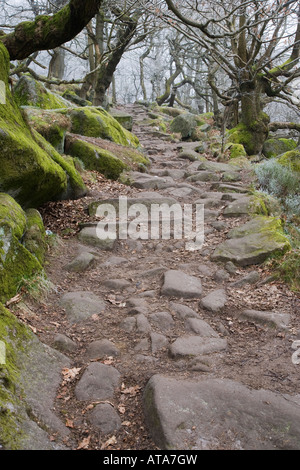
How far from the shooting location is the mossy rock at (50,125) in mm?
6938

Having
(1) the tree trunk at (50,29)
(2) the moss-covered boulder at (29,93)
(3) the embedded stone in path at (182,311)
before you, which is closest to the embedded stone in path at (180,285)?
(3) the embedded stone in path at (182,311)

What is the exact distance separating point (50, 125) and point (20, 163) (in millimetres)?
2955

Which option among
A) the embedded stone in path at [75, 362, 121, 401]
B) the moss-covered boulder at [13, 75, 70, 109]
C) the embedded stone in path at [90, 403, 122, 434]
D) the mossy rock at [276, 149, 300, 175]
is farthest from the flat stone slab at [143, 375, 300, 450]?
the moss-covered boulder at [13, 75, 70, 109]

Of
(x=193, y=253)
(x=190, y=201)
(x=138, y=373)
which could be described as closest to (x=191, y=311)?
(x=138, y=373)

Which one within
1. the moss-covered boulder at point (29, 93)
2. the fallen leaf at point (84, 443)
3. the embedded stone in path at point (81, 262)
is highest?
the moss-covered boulder at point (29, 93)

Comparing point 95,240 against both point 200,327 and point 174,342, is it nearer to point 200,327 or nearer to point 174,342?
point 200,327

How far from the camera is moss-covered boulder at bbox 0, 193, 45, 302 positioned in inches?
136

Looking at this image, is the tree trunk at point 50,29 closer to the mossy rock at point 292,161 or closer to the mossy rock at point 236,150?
the mossy rock at point 292,161

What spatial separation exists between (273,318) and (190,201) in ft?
14.2

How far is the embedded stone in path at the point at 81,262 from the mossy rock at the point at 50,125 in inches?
120

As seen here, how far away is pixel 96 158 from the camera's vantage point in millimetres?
8352

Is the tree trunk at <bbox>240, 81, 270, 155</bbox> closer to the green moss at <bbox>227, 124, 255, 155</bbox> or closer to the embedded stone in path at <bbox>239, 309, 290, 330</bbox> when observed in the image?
the green moss at <bbox>227, 124, 255, 155</bbox>

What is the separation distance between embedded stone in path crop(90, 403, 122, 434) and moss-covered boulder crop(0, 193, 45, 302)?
4.44 feet

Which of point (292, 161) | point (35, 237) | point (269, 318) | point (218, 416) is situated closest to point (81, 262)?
point (35, 237)
